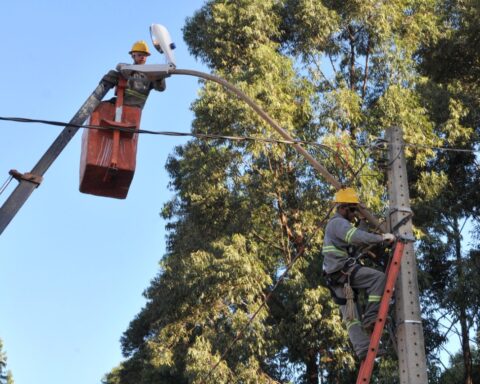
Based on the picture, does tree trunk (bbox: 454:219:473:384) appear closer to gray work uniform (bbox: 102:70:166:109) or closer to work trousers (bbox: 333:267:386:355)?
work trousers (bbox: 333:267:386:355)

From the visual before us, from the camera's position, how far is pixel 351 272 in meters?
6.29

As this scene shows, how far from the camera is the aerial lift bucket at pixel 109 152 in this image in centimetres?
607

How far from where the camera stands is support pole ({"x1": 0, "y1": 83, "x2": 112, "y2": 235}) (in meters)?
5.79

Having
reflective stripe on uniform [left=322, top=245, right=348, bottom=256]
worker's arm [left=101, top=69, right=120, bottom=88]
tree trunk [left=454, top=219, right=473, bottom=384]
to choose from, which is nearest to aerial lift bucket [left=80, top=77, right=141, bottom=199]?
worker's arm [left=101, top=69, right=120, bottom=88]

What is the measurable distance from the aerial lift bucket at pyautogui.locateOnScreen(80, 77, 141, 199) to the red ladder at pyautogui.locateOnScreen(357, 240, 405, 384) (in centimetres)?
201

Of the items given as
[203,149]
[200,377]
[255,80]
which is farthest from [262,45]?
[200,377]

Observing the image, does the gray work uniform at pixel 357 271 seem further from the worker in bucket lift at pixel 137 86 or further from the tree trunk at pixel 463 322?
the tree trunk at pixel 463 322

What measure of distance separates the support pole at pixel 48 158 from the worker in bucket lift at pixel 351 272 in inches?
79.8

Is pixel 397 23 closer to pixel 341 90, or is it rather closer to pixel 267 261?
pixel 341 90

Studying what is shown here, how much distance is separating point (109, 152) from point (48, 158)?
1.44 feet

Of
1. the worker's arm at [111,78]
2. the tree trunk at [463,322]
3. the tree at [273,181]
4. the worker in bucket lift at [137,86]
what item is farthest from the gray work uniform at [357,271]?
the tree trunk at [463,322]

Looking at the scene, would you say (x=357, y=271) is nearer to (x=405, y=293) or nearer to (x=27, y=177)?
(x=405, y=293)

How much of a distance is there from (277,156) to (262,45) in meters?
2.71

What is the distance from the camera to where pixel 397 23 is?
67.1ft
